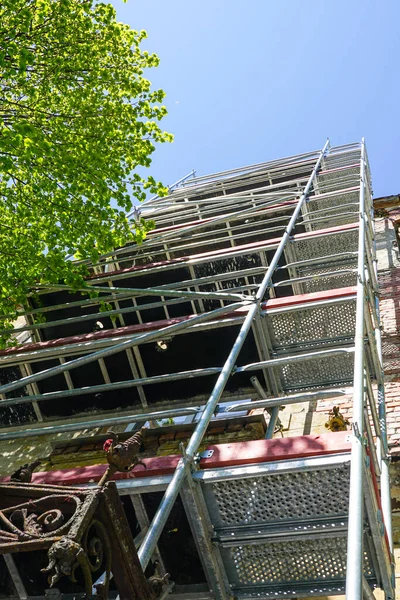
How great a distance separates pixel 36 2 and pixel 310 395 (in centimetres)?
878

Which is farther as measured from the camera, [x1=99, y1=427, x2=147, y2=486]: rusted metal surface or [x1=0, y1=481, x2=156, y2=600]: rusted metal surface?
[x1=99, y1=427, x2=147, y2=486]: rusted metal surface

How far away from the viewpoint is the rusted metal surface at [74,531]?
265cm

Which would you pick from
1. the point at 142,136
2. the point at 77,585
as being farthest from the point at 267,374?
the point at 142,136

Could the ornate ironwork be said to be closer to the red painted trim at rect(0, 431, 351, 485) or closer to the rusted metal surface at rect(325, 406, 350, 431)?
the red painted trim at rect(0, 431, 351, 485)

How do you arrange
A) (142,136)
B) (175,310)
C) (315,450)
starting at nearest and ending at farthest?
1. (315,450)
2. (175,310)
3. (142,136)

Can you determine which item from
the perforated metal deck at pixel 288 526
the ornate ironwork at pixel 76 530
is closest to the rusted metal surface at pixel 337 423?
the perforated metal deck at pixel 288 526

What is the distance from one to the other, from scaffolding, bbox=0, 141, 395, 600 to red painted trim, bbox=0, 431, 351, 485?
19 mm

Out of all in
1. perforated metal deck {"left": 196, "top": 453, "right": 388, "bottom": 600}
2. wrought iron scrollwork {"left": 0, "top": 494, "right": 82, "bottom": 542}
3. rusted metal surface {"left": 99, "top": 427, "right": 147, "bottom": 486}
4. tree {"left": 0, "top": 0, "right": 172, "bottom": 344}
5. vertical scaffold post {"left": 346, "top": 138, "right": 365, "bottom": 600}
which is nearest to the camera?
vertical scaffold post {"left": 346, "top": 138, "right": 365, "bottom": 600}

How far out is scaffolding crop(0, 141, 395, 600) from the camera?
4191 millimetres

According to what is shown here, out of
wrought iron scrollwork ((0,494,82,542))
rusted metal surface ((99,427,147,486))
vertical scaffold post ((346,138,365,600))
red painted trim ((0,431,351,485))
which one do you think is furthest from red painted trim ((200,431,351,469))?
wrought iron scrollwork ((0,494,82,542))

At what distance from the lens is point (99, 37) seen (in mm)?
11445

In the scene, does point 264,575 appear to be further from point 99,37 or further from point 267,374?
point 99,37

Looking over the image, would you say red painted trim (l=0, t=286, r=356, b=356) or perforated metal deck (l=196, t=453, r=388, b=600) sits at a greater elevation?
red painted trim (l=0, t=286, r=356, b=356)

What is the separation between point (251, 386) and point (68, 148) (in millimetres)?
6024
